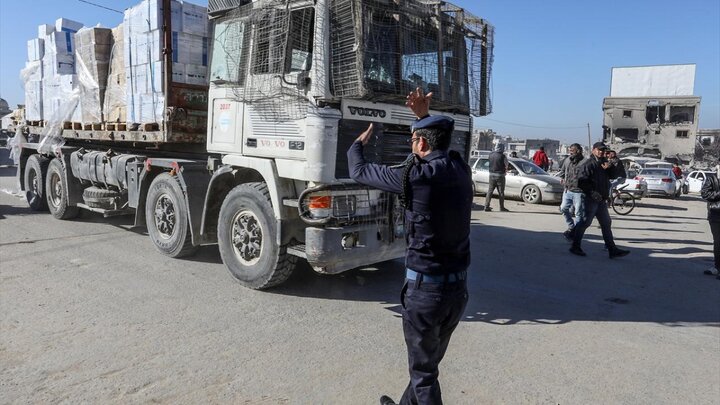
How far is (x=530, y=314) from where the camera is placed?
5.02m

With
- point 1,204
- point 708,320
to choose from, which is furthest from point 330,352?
point 1,204

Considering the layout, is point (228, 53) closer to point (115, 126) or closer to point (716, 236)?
point (115, 126)

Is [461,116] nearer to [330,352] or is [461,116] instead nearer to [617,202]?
[330,352]

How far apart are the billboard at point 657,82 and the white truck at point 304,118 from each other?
52.8 m

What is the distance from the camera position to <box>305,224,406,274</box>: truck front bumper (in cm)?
473

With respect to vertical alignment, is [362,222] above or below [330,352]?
above

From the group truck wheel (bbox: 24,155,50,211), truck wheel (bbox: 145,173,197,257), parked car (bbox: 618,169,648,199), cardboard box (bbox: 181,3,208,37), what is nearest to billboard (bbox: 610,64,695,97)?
parked car (bbox: 618,169,648,199)

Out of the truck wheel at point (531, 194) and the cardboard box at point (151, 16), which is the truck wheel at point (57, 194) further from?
the truck wheel at point (531, 194)

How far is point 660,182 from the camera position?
2105cm

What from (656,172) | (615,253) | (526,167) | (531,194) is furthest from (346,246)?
(656,172)

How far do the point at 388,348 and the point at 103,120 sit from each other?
641cm

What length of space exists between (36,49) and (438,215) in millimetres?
9778

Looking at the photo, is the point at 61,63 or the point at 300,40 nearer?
the point at 300,40

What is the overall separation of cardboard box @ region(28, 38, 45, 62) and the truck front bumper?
761 centimetres
